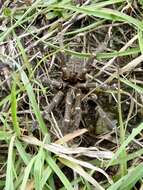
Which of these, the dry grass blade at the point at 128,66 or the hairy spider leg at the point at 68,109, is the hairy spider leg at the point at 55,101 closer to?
the hairy spider leg at the point at 68,109

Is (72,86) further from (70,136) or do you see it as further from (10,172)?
(10,172)

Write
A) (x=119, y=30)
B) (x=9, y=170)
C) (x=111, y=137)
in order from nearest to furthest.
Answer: (x=9, y=170), (x=111, y=137), (x=119, y=30)

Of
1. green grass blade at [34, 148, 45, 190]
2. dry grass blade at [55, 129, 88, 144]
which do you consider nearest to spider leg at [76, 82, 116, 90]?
dry grass blade at [55, 129, 88, 144]

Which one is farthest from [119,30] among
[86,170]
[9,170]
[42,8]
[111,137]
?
[9,170]

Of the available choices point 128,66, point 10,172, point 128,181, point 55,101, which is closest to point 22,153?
point 10,172

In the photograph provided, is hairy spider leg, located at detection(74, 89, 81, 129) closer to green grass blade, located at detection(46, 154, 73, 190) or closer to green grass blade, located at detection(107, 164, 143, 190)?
green grass blade, located at detection(46, 154, 73, 190)

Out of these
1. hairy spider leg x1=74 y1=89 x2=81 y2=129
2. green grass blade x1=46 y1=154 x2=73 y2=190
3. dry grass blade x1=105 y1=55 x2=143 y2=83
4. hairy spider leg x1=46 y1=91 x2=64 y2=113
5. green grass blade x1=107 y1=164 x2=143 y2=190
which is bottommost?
green grass blade x1=107 y1=164 x2=143 y2=190

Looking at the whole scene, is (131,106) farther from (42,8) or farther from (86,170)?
(42,8)

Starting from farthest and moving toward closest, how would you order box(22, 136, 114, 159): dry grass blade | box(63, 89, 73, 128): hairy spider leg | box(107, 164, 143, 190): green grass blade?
box(63, 89, 73, 128): hairy spider leg, box(22, 136, 114, 159): dry grass blade, box(107, 164, 143, 190): green grass blade
